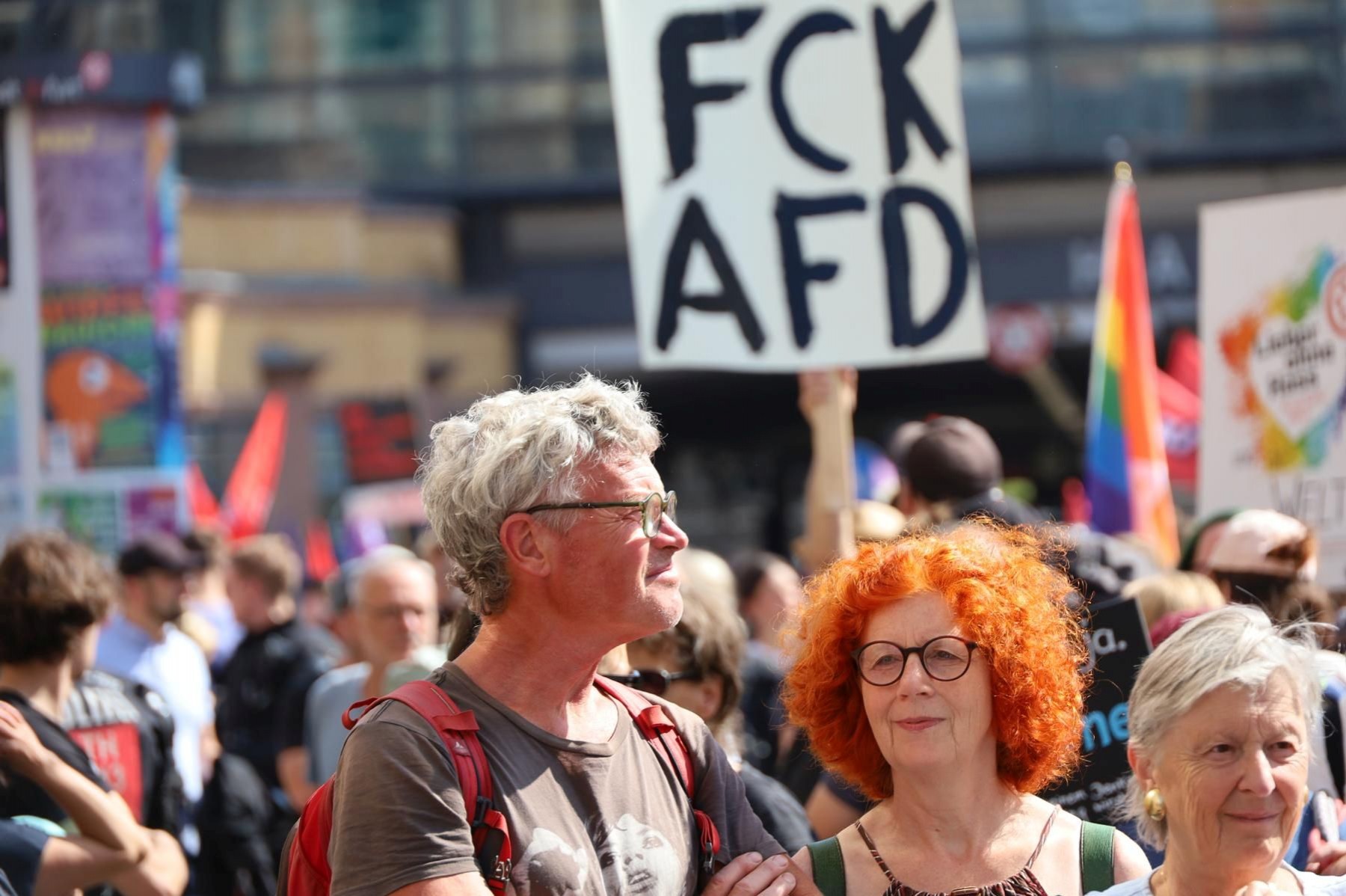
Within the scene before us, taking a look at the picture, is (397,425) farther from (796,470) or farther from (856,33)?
(796,470)

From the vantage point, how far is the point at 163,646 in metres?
6.64

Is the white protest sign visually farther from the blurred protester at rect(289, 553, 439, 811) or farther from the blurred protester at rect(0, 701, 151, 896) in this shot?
the blurred protester at rect(0, 701, 151, 896)

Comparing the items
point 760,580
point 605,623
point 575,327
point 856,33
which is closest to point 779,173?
point 856,33

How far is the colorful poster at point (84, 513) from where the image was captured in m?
8.91

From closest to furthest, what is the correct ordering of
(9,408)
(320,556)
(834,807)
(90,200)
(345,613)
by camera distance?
(834,807) < (345,613) < (9,408) < (90,200) < (320,556)

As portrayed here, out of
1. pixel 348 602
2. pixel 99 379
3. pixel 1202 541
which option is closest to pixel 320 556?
pixel 99 379

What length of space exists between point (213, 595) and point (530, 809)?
6.79m

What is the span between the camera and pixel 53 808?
12.6 feet

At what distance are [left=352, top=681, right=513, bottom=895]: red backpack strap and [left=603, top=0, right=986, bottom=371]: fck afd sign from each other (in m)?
2.95

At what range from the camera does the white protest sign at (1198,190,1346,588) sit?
5520 mm

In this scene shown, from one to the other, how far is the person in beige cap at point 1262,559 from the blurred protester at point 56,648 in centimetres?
237

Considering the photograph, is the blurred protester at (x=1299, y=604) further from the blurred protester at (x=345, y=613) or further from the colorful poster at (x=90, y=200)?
the colorful poster at (x=90, y=200)

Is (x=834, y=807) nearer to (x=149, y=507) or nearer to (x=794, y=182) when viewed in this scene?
(x=794, y=182)

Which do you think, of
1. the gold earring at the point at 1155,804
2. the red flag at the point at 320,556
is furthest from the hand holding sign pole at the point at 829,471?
the red flag at the point at 320,556
